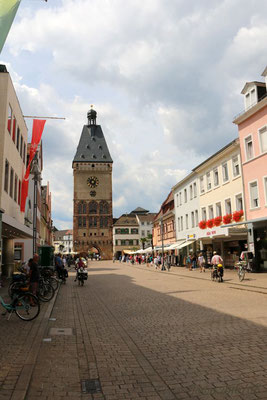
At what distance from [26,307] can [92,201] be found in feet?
291

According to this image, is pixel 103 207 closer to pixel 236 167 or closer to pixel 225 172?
pixel 225 172

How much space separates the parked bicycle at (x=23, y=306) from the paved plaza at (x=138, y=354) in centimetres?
26

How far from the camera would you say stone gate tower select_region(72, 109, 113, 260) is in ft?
315

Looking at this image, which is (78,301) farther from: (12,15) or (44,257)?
(44,257)

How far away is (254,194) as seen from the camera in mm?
25844

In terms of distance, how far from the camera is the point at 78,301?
14391mm

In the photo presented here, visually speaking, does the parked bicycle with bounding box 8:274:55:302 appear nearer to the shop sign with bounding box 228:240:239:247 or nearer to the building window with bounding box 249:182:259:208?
the building window with bounding box 249:182:259:208

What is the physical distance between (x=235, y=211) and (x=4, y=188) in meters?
17.7

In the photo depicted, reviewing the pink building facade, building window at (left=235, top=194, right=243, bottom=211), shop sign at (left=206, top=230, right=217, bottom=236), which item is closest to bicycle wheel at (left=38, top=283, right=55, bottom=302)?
the pink building facade

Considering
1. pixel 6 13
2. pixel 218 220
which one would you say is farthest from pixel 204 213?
pixel 6 13

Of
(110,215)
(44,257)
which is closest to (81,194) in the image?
(110,215)

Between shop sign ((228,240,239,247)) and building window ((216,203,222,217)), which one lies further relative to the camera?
building window ((216,203,222,217))

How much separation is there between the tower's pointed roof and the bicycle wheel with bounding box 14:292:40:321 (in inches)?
3582

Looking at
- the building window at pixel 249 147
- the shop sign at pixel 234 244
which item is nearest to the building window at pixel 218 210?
the shop sign at pixel 234 244
